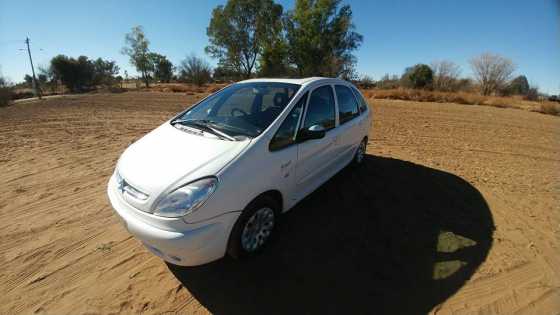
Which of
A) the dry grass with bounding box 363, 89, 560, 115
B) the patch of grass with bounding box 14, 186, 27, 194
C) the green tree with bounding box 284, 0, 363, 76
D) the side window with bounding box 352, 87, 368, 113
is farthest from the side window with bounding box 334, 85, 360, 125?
the green tree with bounding box 284, 0, 363, 76

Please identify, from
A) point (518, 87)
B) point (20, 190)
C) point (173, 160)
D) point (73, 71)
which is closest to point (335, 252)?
point (173, 160)

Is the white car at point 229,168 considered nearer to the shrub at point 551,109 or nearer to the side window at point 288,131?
the side window at point 288,131

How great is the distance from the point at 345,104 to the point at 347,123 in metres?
0.32

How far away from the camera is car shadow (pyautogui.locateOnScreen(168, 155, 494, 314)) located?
205 centimetres

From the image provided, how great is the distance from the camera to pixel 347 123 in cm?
365

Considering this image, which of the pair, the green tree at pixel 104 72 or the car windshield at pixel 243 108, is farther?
the green tree at pixel 104 72

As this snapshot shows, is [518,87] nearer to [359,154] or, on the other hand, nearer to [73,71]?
[359,154]

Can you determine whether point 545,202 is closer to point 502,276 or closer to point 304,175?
point 502,276

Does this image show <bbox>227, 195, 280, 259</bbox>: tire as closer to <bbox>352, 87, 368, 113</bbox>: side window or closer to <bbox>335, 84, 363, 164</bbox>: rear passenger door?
<bbox>335, 84, 363, 164</bbox>: rear passenger door

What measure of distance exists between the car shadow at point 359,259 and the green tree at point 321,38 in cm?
2696

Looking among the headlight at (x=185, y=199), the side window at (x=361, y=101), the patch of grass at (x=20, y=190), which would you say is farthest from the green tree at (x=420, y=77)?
the patch of grass at (x=20, y=190)

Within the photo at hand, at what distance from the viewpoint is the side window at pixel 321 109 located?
9.45 ft

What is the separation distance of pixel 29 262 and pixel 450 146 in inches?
318

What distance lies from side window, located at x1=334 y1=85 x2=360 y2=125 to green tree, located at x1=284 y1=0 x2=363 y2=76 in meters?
25.8
